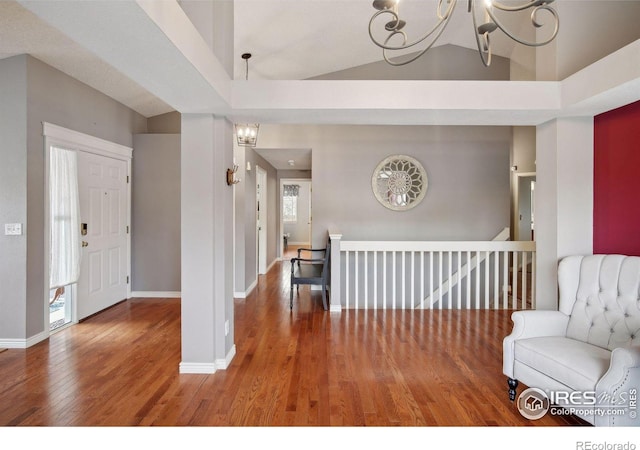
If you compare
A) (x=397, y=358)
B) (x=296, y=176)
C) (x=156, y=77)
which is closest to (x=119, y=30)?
(x=156, y=77)

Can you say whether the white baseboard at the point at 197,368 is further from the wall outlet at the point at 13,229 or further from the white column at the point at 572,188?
the white column at the point at 572,188

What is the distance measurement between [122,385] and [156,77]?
6.99 feet

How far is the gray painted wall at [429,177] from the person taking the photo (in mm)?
5312

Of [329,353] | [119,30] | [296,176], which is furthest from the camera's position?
[296,176]

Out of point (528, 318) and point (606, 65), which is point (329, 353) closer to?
point (528, 318)

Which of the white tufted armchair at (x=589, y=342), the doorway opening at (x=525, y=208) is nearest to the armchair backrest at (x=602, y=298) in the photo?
the white tufted armchair at (x=589, y=342)

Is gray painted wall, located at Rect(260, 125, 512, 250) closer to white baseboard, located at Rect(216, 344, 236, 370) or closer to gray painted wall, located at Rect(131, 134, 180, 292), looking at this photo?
gray painted wall, located at Rect(131, 134, 180, 292)

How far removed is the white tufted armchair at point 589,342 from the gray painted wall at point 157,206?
14.4 ft

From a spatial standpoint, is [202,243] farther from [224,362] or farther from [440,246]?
[440,246]

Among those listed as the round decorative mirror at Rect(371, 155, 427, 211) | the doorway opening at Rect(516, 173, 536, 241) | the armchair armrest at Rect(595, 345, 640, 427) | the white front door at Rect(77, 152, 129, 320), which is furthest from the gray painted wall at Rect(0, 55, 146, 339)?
the doorway opening at Rect(516, 173, 536, 241)

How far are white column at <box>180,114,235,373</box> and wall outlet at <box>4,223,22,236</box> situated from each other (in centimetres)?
174

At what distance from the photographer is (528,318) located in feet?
7.86

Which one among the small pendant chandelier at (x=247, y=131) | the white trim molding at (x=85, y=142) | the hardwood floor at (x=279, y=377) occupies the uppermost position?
the small pendant chandelier at (x=247, y=131)

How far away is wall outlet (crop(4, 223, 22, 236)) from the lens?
10.6 feet
